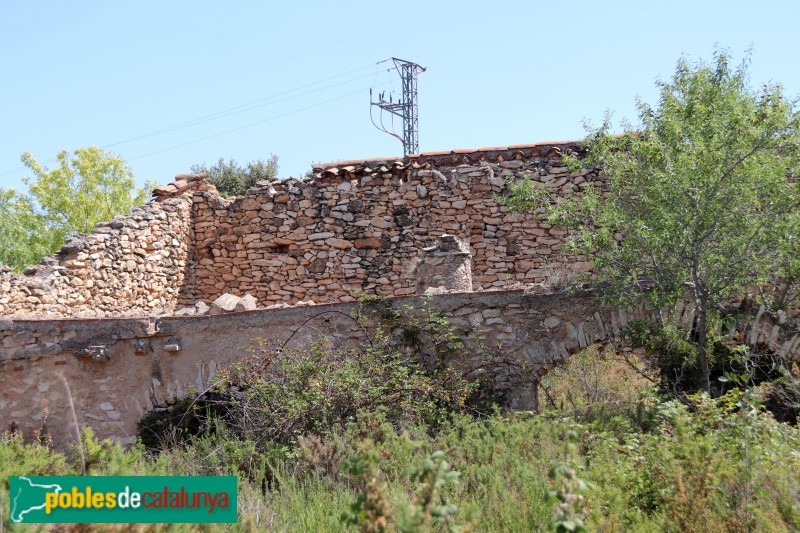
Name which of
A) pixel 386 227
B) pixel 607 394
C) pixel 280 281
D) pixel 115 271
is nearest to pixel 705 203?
pixel 607 394

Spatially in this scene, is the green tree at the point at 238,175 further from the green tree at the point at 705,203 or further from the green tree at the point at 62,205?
the green tree at the point at 705,203

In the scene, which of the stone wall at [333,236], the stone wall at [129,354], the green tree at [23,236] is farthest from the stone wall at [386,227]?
the green tree at [23,236]

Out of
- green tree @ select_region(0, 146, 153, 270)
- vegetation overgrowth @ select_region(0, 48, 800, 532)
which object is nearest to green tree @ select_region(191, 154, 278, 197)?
green tree @ select_region(0, 146, 153, 270)

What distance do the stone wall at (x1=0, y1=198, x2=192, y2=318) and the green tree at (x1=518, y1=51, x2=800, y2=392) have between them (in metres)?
6.48

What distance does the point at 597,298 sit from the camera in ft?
27.2

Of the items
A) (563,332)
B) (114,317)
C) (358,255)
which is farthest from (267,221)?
(563,332)

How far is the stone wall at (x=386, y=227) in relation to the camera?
40.3 ft

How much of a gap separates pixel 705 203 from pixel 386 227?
230 inches

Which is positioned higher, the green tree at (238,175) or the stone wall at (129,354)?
the green tree at (238,175)

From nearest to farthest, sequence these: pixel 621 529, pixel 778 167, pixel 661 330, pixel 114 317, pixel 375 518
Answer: pixel 375 518 < pixel 621 529 < pixel 778 167 < pixel 661 330 < pixel 114 317

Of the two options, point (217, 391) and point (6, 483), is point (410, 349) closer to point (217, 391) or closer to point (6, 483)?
point (217, 391)

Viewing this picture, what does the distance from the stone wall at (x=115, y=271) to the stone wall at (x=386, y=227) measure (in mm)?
657

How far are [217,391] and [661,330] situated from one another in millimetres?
4611

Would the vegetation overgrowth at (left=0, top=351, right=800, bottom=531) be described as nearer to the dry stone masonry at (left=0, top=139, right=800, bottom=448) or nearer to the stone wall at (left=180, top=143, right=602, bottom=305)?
the dry stone masonry at (left=0, top=139, right=800, bottom=448)
